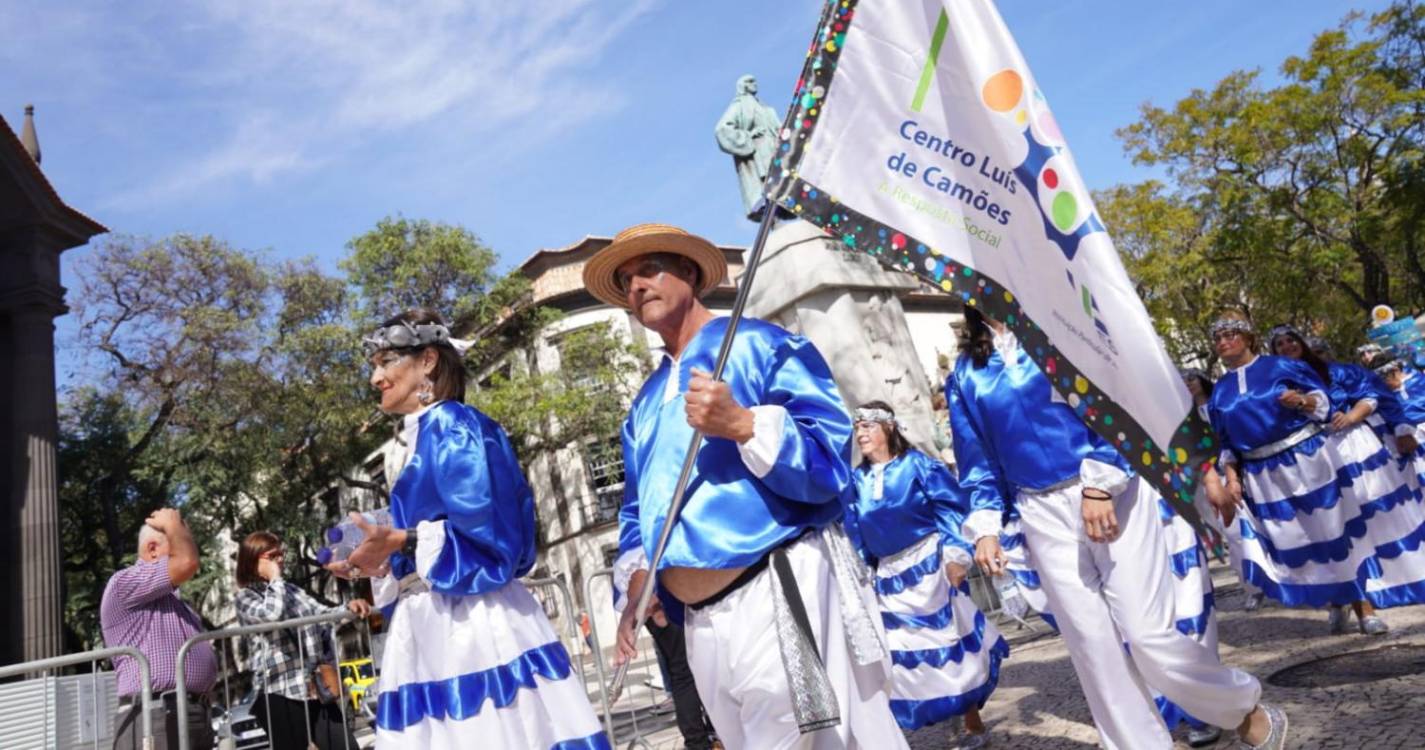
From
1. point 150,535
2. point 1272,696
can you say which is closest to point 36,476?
point 150,535

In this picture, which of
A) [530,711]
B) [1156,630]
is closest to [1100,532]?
[1156,630]

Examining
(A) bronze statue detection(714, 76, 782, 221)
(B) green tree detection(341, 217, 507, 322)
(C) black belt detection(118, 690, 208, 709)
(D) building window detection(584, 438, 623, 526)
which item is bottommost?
(C) black belt detection(118, 690, 208, 709)

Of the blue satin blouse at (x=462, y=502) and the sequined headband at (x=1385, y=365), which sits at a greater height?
the sequined headband at (x=1385, y=365)

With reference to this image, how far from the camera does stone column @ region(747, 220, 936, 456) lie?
11312 millimetres

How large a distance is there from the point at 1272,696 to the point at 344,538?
13.7ft

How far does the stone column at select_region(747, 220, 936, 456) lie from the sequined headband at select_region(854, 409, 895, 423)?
4959mm

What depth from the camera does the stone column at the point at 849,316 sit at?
11312 millimetres

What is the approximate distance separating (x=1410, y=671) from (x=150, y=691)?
595 centimetres

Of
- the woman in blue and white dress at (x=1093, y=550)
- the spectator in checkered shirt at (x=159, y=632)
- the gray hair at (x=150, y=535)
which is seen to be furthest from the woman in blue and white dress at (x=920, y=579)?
the gray hair at (x=150, y=535)

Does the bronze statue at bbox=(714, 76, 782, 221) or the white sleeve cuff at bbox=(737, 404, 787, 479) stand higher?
the bronze statue at bbox=(714, 76, 782, 221)

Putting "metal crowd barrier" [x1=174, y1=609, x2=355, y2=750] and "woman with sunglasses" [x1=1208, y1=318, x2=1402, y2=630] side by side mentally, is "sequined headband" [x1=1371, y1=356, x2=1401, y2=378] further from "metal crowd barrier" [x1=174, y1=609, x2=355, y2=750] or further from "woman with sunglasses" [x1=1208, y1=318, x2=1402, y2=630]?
"metal crowd barrier" [x1=174, y1=609, x2=355, y2=750]

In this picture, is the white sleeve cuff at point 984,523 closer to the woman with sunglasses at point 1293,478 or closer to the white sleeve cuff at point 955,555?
the white sleeve cuff at point 955,555

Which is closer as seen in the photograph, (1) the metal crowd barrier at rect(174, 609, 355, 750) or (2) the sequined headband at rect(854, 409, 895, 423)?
(1) the metal crowd barrier at rect(174, 609, 355, 750)

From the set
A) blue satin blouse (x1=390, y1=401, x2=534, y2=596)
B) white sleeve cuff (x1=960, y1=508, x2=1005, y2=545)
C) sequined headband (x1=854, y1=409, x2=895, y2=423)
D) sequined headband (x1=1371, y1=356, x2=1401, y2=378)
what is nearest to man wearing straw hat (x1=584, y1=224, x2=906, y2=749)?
blue satin blouse (x1=390, y1=401, x2=534, y2=596)
